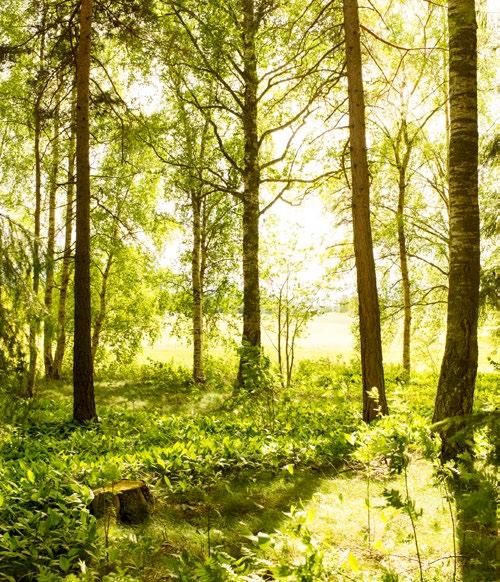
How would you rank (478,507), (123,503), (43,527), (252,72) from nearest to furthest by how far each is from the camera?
(478,507) → (43,527) → (123,503) → (252,72)

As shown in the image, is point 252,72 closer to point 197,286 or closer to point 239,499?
point 197,286

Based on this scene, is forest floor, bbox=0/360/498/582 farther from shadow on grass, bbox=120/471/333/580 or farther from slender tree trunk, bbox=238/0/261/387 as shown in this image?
slender tree trunk, bbox=238/0/261/387

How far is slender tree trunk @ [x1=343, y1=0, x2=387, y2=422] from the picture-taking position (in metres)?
8.12

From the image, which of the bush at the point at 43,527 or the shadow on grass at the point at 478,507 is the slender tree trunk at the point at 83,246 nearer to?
the bush at the point at 43,527

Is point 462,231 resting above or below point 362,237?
below

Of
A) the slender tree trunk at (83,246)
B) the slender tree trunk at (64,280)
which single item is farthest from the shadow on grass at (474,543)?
the slender tree trunk at (64,280)

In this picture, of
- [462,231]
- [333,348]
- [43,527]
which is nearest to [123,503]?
[43,527]

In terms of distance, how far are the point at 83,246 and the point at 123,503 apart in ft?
17.8

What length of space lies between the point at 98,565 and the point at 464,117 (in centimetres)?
618

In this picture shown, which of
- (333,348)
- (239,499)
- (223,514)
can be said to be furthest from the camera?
(333,348)

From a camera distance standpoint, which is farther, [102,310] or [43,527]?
[102,310]

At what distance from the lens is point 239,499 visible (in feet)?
18.1

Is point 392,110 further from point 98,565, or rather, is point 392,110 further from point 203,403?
point 98,565

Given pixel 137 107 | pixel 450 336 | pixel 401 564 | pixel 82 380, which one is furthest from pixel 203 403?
pixel 401 564
